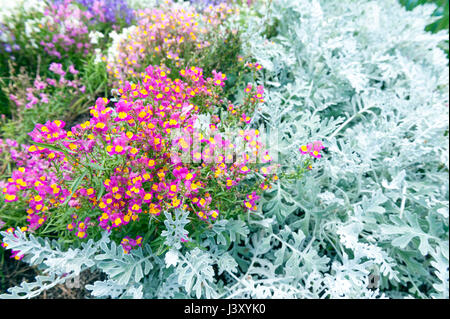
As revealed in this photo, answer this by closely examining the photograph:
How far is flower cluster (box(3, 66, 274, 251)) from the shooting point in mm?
1196

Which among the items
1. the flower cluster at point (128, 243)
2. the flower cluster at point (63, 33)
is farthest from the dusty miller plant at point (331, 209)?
the flower cluster at point (63, 33)

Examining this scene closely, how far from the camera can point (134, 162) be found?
1.23 m

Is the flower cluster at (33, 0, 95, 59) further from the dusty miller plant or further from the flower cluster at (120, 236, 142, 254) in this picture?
the flower cluster at (120, 236, 142, 254)

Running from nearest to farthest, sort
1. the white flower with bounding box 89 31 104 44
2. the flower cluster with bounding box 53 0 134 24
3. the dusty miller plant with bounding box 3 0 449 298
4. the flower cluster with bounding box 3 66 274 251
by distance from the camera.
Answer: the flower cluster with bounding box 3 66 274 251, the dusty miller plant with bounding box 3 0 449 298, the white flower with bounding box 89 31 104 44, the flower cluster with bounding box 53 0 134 24

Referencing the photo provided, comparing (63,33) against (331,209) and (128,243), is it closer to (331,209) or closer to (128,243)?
(128,243)

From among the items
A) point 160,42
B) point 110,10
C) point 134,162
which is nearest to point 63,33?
point 110,10

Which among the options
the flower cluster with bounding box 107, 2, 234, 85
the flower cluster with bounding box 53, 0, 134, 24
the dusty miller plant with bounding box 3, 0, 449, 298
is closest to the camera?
the dusty miller plant with bounding box 3, 0, 449, 298

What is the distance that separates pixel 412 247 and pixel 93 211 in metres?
1.96

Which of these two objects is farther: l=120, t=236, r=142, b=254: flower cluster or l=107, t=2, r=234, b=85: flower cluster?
l=107, t=2, r=234, b=85: flower cluster

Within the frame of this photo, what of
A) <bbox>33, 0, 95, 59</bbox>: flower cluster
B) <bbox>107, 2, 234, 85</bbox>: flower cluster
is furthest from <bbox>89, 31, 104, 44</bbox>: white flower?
<bbox>107, 2, 234, 85</bbox>: flower cluster

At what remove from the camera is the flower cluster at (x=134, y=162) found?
1.20 m

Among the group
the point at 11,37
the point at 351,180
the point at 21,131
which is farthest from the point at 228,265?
the point at 11,37

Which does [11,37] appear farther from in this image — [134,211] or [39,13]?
[134,211]

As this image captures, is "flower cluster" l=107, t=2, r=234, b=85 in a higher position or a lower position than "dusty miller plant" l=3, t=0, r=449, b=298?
higher
